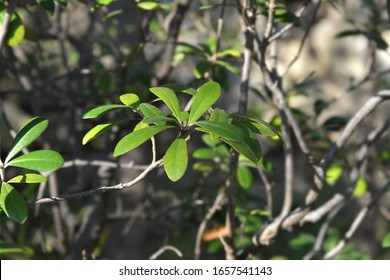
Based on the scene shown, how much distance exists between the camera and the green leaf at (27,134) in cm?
115

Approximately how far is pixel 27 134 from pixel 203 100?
0.37 m

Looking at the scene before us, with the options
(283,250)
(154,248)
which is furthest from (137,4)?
(283,250)

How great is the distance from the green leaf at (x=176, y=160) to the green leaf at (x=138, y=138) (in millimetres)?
41

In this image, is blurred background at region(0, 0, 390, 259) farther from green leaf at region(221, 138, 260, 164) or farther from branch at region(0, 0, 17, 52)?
green leaf at region(221, 138, 260, 164)

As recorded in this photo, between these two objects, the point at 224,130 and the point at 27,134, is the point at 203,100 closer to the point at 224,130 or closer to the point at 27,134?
the point at 224,130

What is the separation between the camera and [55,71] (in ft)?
9.09

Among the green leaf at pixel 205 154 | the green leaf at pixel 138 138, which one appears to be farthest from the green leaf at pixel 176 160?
the green leaf at pixel 205 154

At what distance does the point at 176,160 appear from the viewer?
1032mm

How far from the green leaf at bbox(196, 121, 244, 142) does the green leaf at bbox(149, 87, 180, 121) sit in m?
0.09

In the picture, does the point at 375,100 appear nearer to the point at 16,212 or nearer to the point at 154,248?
the point at 16,212

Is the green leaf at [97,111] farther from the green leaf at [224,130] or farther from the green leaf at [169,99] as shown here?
the green leaf at [224,130]

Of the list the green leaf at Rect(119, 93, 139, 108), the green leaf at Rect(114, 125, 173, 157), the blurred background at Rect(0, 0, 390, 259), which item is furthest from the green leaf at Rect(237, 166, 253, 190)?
the green leaf at Rect(114, 125, 173, 157)

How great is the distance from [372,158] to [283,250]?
Result: 1429mm

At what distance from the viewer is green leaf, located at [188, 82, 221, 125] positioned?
3.48 ft
